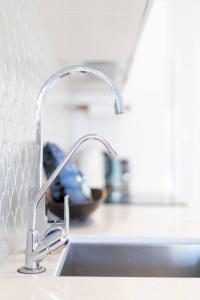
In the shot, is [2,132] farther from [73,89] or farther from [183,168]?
[183,168]

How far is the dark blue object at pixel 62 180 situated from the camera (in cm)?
152

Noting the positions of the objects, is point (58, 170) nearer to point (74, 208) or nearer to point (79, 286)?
point (79, 286)

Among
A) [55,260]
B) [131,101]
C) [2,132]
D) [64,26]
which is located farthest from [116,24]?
[131,101]

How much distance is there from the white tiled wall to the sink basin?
203 millimetres

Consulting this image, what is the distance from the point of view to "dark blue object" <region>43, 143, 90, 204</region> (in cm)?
152

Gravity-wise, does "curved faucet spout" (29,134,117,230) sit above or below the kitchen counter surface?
above

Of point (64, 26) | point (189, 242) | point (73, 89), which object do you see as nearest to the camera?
point (189, 242)

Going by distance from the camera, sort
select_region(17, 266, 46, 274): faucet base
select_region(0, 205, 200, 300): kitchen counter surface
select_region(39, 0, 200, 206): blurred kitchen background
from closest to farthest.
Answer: select_region(0, 205, 200, 300): kitchen counter surface → select_region(17, 266, 46, 274): faucet base → select_region(39, 0, 200, 206): blurred kitchen background

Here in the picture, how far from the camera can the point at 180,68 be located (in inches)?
138

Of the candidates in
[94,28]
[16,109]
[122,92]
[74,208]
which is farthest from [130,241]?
[122,92]

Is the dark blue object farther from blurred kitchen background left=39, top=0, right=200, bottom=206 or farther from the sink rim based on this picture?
blurred kitchen background left=39, top=0, right=200, bottom=206

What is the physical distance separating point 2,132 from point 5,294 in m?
0.37

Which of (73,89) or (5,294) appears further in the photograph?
(73,89)

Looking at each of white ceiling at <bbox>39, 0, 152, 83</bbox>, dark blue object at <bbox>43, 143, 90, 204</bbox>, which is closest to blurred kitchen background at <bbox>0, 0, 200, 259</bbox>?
white ceiling at <bbox>39, 0, 152, 83</bbox>
